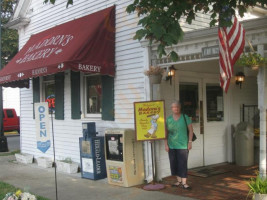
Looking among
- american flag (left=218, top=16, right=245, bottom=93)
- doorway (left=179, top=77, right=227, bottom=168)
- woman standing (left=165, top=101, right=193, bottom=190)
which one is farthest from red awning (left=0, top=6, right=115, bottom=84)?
american flag (left=218, top=16, right=245, bottom=93)

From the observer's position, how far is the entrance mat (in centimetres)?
793

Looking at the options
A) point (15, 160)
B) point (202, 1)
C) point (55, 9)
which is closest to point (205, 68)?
point (202, 1)

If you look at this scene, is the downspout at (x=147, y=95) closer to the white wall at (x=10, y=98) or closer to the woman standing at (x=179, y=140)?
the woman standing at (x=179, y=140)

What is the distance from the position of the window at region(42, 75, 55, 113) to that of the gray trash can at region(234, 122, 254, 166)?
5.56 m

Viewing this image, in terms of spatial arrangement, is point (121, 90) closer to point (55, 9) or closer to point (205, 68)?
point (205, 68)

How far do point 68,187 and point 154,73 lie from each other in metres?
3.14

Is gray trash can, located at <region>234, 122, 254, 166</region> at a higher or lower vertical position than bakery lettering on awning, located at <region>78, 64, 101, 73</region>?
lower

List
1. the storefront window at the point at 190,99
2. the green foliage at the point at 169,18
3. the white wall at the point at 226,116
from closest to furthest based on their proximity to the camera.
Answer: the green foliage at the point at 169,18
the white wall at the point at 226,116
the storefront window at the point at 190,99

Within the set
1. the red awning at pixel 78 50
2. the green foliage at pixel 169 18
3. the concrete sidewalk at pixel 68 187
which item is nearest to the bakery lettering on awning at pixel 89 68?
the red awning at pixel 78 50

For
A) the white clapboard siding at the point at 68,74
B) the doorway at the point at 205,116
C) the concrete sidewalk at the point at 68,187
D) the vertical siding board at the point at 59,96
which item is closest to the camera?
the concrete sidewalk at the point at 68,187

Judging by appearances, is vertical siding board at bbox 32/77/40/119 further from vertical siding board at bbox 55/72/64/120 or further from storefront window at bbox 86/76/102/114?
storefront window at bbox 86/76/102/114

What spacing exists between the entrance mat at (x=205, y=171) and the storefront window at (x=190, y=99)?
4.06ft

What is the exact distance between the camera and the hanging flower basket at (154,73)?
23.1 feet

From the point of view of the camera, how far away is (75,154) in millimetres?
9500
